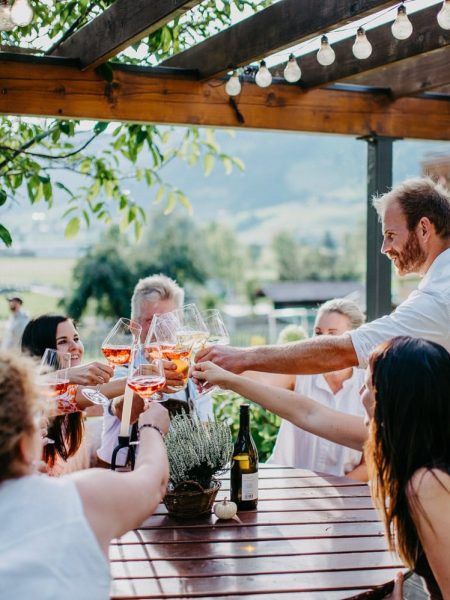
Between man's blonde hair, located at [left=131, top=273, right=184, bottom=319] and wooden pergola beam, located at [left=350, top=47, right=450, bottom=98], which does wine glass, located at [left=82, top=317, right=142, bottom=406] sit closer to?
man's blonde hair, located at [left=131, top=273, right=184, bottom=319]

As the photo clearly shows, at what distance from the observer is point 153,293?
133 inches

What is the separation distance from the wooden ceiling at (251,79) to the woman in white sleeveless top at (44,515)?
1473 mm

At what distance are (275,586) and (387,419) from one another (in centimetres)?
48

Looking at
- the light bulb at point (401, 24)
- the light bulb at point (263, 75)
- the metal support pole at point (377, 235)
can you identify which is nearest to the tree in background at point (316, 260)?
the metal support pole at point (377, 235)

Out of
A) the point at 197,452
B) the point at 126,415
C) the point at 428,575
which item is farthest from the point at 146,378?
the point at 428,575

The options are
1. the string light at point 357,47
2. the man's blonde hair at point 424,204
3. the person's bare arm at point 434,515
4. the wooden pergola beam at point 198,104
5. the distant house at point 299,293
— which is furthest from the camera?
the distant house at point 299,293

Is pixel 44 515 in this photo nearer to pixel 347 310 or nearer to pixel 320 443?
pixel 320 443

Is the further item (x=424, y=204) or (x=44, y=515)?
(x=424, y=204)

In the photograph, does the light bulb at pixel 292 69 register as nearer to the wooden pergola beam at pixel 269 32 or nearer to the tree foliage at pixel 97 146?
the wooden pergola beam at pixel 269 32

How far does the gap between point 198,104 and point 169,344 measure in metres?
1.69

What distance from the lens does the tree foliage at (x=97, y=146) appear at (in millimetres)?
3344

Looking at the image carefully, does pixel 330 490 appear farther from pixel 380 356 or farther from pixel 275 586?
pixel 380 356

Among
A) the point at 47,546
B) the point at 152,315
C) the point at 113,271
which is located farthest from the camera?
the point at 113,271

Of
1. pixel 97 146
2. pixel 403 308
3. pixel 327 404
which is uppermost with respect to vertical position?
pixel 97 146
